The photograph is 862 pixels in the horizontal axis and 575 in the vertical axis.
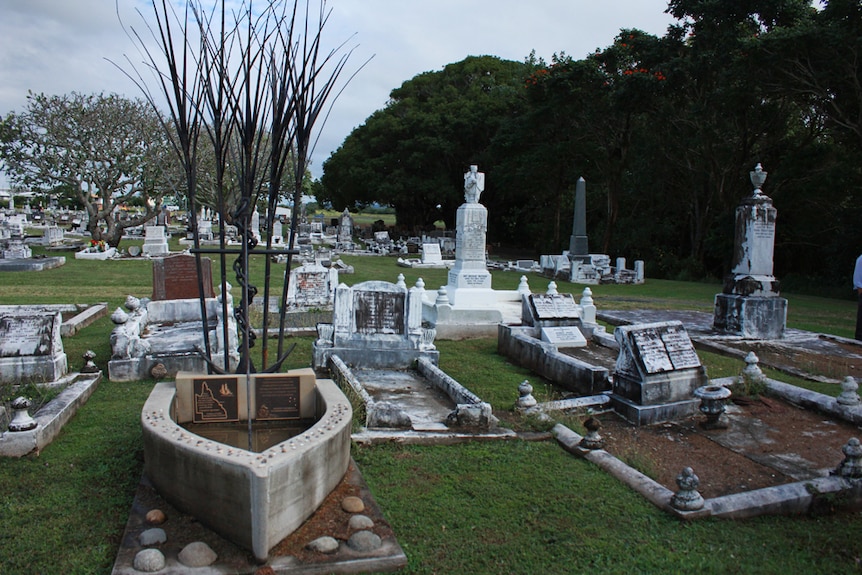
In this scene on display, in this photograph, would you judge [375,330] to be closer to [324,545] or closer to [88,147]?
[324,545]

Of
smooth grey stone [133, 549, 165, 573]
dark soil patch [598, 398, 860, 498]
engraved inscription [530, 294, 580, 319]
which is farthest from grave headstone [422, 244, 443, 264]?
smooth grey stone [133, 549, 165, 573]

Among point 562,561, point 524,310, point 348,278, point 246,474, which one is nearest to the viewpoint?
point 246,474

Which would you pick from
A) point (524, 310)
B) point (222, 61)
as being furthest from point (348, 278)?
point (222, 61)

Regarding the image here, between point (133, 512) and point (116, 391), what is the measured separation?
3.76m

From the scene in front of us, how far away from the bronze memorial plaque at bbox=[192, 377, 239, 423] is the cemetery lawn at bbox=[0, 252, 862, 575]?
742 mm

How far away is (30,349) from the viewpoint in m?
7.39

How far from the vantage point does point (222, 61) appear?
462 centimetres

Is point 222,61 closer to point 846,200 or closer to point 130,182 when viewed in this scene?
point 846,200

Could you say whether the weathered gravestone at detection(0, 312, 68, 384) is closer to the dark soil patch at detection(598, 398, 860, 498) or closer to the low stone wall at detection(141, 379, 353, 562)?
the low stone wall at detection(141, 379, 353, 562)

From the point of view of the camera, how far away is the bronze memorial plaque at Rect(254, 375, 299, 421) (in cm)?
505

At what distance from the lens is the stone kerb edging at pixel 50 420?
5297mm

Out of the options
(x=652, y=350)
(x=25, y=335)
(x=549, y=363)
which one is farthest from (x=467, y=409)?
(x=25, y=335)

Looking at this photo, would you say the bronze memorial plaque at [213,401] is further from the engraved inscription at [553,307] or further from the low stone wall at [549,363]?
the engraved inscription at [553,307]

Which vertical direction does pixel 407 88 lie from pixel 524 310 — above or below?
above
